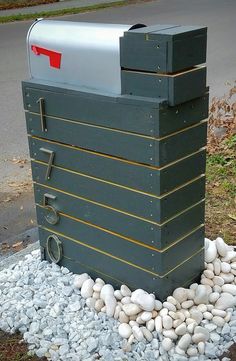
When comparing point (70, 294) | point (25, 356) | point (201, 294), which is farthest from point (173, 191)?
point (25, 356)

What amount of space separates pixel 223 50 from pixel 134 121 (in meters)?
8.68

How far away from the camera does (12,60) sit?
10797 mm

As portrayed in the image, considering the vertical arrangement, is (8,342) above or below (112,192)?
below

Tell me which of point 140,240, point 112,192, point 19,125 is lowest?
point 19,125

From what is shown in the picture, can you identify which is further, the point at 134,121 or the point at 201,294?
the point at 201,294

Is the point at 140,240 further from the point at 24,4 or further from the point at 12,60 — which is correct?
the point at 24,4

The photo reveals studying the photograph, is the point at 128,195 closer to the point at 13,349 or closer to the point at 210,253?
the point at 210,253

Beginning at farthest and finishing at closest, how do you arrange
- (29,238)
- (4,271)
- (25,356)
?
1. (29,238)
2. (4,271)
3. (25,356)

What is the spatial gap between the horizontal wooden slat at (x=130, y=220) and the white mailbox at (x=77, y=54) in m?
0.69

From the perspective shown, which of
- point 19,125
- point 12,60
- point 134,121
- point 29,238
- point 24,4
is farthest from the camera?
point 24,4

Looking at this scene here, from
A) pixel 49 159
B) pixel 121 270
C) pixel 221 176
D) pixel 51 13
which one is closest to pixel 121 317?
pixel 121 270

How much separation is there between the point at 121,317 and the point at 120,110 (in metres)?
1.12

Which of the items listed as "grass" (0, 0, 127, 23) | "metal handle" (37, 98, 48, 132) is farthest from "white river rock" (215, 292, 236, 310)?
"grass" (0, 0, 127, 23)

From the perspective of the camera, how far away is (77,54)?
9.73 feet
